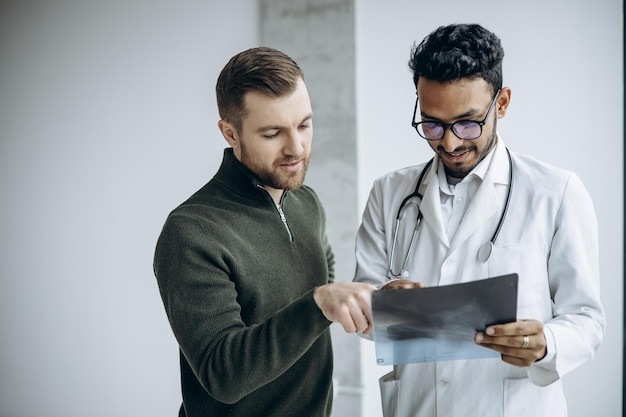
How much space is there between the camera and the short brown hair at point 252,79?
4.95ft

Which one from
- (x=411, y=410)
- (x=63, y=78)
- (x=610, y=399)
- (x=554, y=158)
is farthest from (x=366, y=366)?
(x=63, y=78)

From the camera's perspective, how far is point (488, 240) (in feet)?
4.95

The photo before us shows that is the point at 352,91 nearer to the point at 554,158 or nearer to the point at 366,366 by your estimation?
the point at 554,158

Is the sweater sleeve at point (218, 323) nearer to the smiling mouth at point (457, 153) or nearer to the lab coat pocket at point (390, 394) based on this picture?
the lab coat pocket at point (390, 394)

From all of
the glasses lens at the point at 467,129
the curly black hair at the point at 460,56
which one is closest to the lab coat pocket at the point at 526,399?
the glasses lens at the point at 467,129

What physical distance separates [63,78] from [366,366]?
2577 mm

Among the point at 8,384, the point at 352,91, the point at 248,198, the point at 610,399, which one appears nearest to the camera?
the point at 248,198

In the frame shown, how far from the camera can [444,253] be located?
5.06 ft

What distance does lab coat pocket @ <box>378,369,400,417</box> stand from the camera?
63.3 inches

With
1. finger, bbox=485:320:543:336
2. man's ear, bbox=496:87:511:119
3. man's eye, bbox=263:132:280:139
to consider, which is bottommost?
finger, bbox=485:320:543:336

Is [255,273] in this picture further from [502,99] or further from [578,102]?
[578,102]

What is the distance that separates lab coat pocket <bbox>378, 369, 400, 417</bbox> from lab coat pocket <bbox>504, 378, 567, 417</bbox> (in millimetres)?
275

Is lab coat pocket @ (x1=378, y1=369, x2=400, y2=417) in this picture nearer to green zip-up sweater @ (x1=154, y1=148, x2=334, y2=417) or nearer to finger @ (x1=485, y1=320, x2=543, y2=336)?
green zip-up sweater @ (x1=154, y1=148, x2=334, y2=417)

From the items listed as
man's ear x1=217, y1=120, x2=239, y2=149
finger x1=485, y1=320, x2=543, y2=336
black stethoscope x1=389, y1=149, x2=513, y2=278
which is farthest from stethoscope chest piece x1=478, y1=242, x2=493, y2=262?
man's ear x1=217, y1=120, x2=239, y2=149
